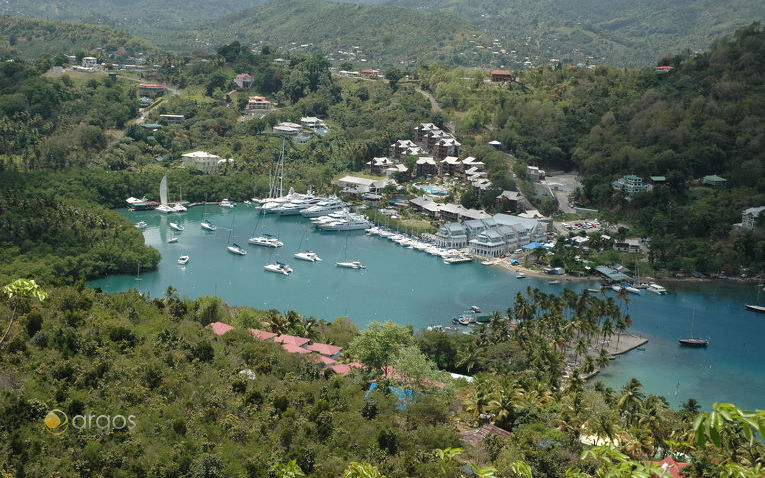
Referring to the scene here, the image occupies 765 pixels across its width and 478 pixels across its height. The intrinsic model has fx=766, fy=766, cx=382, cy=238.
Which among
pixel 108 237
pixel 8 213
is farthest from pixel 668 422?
pixel 8 213

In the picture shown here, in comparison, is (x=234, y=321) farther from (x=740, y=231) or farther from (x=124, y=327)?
(x=740, y=231)

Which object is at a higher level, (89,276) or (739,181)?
(739,181)

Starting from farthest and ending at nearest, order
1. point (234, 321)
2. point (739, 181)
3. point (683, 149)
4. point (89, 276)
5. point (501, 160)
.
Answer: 1. point (501, 160)
2. point (683, 149)
3. point (739, 181)
4. point (89, 276)
5. point (234, 321)

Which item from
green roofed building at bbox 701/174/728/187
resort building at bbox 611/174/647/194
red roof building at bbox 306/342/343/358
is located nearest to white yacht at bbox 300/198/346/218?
resort building at bbox 611/174/647/194

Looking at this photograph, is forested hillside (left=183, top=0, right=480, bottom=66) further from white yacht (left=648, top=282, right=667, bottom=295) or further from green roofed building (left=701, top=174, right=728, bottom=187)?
white yacht (left=648, top=282, right=667, bottom=295)

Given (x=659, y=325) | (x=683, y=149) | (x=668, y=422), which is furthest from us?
(x=683, y=149)

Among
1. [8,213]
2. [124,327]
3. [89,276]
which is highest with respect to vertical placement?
[124,327]

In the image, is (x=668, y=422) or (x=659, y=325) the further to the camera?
(x=659, y=325)
